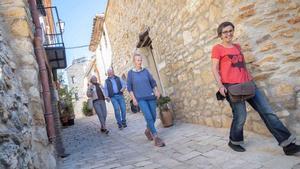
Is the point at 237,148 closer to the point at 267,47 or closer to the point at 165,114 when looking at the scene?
the point at 267,47

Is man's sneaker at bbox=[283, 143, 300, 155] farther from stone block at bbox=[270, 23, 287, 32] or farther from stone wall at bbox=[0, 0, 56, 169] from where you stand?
stone wall at bbox=[0, 0, 56, 169]

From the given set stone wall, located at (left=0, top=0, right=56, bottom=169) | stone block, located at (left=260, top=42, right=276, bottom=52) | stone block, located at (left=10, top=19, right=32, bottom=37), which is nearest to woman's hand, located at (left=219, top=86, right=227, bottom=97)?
stone block, located at (left=260, top=42, right=276, bottom=52)

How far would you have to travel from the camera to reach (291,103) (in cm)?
339

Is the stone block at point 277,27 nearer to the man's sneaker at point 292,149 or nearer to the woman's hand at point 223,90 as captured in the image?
the woman's hand at point 223,90

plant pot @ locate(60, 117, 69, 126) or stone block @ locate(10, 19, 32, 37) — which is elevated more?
stone block @ locate(10, 19, 32, 37)

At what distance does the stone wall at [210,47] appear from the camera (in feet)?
11.6

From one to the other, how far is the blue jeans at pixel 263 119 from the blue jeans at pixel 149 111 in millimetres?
1526

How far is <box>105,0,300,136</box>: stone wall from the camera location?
3539 mm

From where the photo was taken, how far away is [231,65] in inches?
133

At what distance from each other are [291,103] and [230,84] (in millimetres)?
738

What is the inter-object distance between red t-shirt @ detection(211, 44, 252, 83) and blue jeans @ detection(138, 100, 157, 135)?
1.67m

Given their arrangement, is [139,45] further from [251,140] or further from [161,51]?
[251,140]

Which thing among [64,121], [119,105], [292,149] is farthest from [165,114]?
[64,121]

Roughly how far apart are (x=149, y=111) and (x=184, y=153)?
1.18 metres
